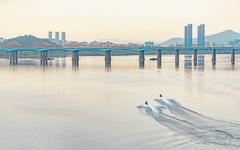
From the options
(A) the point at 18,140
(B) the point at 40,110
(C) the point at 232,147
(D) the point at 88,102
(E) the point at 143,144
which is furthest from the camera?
(D) the point at 88,102

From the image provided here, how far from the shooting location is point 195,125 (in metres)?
19.2

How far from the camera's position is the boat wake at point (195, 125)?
16.0 meters

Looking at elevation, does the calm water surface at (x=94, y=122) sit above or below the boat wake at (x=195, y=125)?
below

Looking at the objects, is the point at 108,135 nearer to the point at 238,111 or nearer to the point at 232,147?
the point at 232,147

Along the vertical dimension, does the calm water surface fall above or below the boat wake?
below

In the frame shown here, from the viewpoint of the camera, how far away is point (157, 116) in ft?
73.2

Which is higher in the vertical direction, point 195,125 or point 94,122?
point 195,125

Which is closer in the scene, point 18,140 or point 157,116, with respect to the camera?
point 18,140

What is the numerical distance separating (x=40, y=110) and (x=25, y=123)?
488 centimetres

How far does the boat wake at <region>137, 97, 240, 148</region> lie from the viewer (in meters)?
16.0

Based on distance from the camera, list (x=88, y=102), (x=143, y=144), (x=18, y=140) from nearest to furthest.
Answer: (x=143, y=144), (x=18, y=140), (x=88, y=102)

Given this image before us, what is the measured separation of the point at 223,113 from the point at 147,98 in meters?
9.42

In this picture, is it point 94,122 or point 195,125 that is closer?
point 195,125

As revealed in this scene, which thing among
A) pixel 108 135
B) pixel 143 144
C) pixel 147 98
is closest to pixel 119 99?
pixel 147 98
